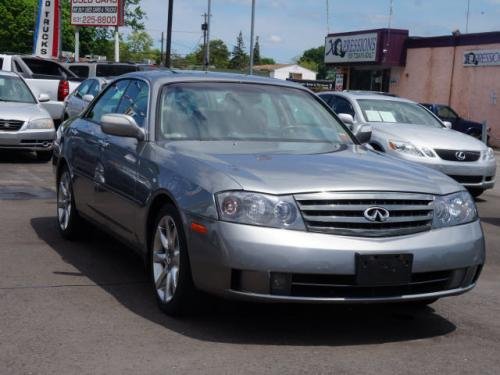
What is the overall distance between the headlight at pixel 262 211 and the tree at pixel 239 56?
125m

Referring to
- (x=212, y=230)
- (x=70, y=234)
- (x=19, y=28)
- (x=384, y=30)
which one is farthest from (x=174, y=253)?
(x=19, y=28)

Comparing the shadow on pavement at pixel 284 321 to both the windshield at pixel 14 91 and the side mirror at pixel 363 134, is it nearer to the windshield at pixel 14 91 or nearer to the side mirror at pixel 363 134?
the side mirror at pixel 363 134

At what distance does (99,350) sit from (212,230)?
2.98 feet

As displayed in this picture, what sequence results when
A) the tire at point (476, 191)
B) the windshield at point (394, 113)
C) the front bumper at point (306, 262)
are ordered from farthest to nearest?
the windshield at point (394, 113) < the tire at point (476, 191) < the front bumper at point (306, 262)

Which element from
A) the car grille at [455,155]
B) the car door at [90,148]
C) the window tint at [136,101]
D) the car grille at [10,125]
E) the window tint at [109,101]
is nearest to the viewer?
the window tint at [136,101]

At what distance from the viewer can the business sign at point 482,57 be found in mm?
30594

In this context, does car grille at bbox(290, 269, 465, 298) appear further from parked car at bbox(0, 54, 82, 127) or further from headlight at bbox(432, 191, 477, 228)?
parked car at bbox(0, 54, 82, 127)

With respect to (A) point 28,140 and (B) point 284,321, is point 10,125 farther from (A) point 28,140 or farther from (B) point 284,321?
(B) point 284,321

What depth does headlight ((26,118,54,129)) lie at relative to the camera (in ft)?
45.7

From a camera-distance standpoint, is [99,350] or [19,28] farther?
[19,28]

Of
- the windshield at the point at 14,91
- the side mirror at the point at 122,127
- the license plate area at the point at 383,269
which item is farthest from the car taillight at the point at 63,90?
the license plate area at the point at 383,269

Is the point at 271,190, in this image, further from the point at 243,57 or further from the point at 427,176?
the point at 243,57

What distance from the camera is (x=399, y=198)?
4.80 m

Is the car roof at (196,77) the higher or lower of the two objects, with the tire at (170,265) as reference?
higher
